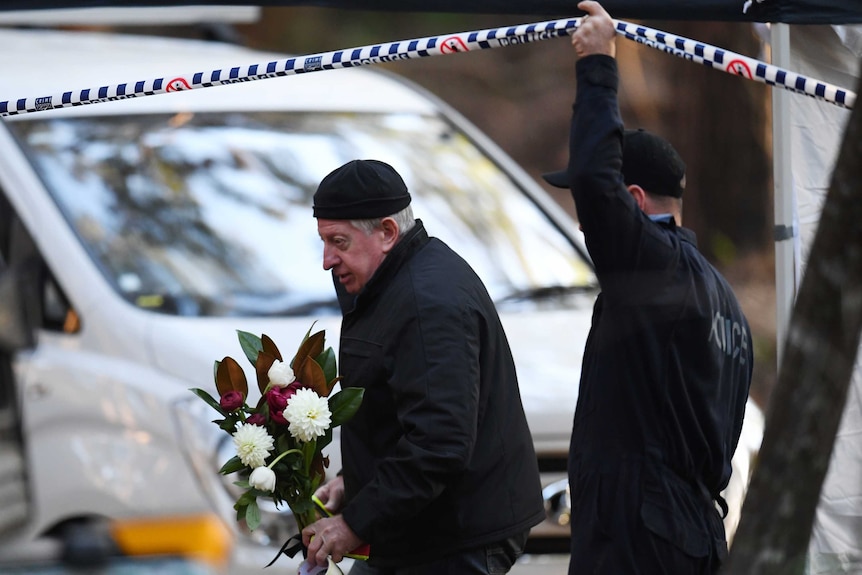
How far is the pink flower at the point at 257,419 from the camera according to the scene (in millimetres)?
3881

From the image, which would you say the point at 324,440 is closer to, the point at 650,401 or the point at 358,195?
the point at 358,195

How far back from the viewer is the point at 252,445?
3.82 m

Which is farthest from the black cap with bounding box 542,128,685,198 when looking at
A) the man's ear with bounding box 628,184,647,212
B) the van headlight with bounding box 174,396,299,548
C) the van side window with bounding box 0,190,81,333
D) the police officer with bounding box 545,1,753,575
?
the van side window with bounding box 0,190,81,333

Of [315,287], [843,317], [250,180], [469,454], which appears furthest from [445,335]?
[250,180]

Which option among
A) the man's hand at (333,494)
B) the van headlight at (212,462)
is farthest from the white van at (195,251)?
the man's hand at (333,494)

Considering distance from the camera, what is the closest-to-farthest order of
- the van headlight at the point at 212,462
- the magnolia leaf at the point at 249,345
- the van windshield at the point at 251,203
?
the magnolia leaf at the point at 249,345
the van headlight at the point at 212,462
the van windshield at the point at 251,203

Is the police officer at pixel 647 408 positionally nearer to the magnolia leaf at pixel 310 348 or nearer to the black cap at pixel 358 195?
the black cap at pixel 358 195

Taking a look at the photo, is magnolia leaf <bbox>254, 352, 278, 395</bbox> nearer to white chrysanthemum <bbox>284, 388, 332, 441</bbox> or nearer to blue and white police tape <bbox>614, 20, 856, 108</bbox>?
white chrysanthemum <bbox>284, 388, 332, 441</bbox>

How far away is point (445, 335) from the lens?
3.73m

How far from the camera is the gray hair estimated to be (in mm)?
3932

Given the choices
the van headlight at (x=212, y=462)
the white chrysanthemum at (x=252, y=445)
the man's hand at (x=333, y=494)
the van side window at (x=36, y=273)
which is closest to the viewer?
the white chrysanthemum at (x=252, y=445)

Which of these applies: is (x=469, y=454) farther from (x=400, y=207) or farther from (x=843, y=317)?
(x=843, y=317)

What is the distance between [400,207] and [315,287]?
1.60 metres

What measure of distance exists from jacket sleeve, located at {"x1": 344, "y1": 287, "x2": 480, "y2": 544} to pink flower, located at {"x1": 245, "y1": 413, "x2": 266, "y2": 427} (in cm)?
35
